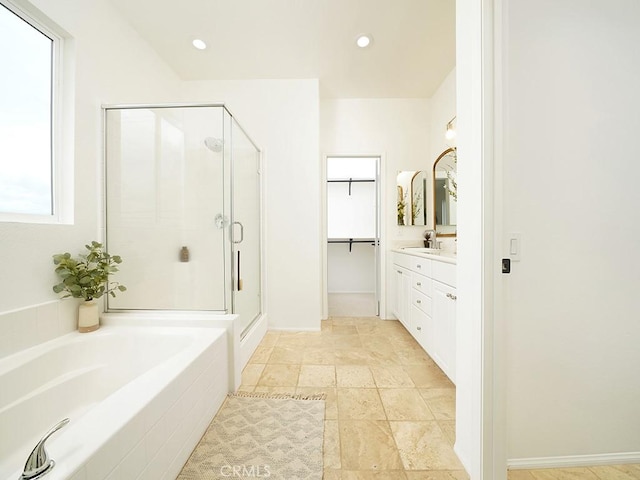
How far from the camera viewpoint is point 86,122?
1.59 m

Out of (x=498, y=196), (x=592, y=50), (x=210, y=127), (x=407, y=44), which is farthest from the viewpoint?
(x=407, y=44)

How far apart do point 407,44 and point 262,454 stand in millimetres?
3061

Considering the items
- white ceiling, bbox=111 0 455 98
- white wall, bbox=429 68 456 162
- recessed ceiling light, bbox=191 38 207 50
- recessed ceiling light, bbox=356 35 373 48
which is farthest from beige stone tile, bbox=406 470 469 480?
recessed ceiling light, bbox=191 38 207 50

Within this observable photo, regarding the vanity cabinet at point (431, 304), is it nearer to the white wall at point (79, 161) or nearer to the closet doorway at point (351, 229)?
the closet doorway at point (351, 229)

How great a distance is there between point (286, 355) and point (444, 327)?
4.12 feet

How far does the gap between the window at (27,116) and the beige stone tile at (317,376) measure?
1.82 metres

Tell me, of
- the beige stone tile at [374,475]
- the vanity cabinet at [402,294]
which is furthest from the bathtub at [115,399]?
the vanity cabinet at [402,294]

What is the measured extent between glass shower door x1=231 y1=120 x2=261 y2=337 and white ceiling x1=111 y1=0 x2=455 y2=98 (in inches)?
32.8

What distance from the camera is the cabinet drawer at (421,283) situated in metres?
2.01

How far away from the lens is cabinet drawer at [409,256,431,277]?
2.01m

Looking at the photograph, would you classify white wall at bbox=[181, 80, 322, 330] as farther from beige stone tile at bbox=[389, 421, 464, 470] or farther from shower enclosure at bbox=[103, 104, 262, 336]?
beige stone tile at bbox=[389, 421, 464, 470]

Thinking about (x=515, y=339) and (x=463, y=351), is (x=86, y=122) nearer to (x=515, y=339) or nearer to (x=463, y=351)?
(x=463, y=351)

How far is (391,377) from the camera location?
181 centimetres


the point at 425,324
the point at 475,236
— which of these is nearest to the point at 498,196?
the point at 475,236
